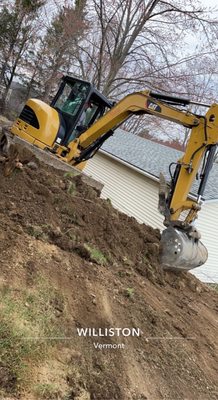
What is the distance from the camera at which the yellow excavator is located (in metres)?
5.48

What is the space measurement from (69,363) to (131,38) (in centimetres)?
1703

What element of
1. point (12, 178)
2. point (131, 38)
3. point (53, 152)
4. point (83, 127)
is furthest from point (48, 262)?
point (131, 38)

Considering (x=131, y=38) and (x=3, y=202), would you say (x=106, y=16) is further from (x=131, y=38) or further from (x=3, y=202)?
(x=3, y=202)

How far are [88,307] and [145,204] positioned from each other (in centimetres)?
1000

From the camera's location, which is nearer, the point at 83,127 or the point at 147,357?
the point at 147,357

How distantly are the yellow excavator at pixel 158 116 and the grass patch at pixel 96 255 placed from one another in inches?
34.3

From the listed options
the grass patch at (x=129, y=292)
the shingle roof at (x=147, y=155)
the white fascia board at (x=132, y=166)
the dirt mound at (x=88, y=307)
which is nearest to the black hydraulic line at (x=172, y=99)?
the dirt mound at (x=88, y=307)

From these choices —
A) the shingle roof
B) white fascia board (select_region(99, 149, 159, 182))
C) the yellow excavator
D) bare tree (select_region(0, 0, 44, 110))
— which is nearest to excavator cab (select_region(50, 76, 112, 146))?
the yellow excavator

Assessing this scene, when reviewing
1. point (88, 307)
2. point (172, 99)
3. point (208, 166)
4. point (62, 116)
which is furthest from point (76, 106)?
point (88, 307)

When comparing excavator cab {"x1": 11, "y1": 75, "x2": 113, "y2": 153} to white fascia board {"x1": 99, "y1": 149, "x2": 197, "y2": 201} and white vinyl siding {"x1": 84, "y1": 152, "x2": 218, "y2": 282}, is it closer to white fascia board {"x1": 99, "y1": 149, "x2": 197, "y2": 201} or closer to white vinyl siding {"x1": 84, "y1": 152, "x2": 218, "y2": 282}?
white fascia board {"x1": 99, "y1": 149, "x2": 197, "y2": 201}

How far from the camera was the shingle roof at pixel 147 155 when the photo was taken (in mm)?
14486

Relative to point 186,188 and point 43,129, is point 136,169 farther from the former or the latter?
point 186,188

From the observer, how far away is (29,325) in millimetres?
3719

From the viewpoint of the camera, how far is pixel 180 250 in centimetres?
547
